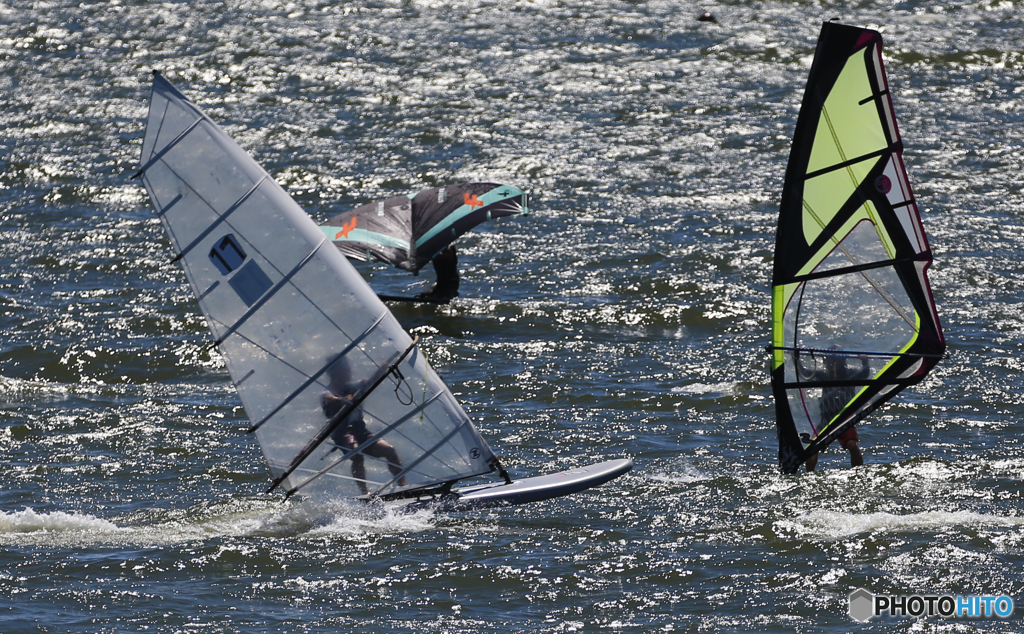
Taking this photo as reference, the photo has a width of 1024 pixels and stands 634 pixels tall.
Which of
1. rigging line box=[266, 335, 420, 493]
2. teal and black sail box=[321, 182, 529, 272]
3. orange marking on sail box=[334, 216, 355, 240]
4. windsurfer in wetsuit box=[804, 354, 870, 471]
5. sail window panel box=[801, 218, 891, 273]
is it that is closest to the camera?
rigging line box=[266, 335, 420, 493]

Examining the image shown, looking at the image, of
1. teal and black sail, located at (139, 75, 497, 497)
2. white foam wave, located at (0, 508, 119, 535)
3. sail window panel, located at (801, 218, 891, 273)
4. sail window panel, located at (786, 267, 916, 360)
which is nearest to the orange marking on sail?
teal and black sail, located at (139, 75, 497, 497)

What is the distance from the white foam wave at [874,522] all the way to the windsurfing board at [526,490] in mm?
1767

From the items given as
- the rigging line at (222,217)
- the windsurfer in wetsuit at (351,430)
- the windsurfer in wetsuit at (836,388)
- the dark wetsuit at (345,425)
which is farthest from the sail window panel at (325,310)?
the windsurfer in wetsuit at (836,388)

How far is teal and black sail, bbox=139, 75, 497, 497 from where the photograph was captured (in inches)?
435

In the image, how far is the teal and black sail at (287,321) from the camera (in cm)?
1105

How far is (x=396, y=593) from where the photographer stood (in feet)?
33.1

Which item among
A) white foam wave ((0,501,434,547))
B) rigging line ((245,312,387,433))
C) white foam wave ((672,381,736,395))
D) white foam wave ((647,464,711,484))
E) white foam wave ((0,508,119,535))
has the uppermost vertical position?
rigging line ((245,312,387,433))

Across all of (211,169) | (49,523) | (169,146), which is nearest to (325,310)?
(211,169)

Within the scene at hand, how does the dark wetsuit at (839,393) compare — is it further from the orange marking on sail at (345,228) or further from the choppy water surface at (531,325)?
the orange marking on sail at (345,228)

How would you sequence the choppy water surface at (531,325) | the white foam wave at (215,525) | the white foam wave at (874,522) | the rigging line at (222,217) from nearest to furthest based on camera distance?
the choppy water surface at (531,325), the white foam wave at (874,522), the rigging line at (222,217), the white foam wave at (215,525)

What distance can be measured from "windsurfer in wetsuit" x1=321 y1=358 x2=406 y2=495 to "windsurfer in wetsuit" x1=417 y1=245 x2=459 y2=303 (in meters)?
7.26

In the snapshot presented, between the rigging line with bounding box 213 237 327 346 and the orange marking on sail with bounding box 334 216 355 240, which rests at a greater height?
the rigging line with bounding box 213 237 327 346

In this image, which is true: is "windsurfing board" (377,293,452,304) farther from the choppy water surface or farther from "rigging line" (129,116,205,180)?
"rigging line" (129,116,205,180)

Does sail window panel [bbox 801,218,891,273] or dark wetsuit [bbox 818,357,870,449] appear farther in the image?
dark wetsuit [bbox 818,357,870,449]
